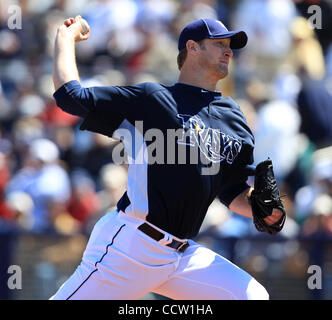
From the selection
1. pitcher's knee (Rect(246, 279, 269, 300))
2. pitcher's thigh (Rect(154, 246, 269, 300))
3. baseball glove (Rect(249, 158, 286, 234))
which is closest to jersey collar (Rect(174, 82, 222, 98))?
baseball glove (Rect(249, 158, 286, 234))

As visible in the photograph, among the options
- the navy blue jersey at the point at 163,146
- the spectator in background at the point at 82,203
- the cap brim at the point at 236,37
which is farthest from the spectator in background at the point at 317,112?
the navy blue jersey at the point at 163,146

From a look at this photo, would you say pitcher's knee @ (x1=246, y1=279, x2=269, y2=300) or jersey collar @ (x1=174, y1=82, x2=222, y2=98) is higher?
jersey collar @ (x1=174, y1=82, x2=222, y2=98)

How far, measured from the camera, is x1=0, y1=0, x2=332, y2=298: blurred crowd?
8.31 m

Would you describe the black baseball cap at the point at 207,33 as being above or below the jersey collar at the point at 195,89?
above

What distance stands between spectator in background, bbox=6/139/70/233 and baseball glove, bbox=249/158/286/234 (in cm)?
401

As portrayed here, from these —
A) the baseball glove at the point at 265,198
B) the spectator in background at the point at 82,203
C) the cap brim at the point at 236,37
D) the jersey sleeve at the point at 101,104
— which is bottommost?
the spectator in background at the point at 82,203

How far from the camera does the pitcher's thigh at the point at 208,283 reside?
441 centimetres

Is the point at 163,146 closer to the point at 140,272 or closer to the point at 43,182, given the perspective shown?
the point at 140,272

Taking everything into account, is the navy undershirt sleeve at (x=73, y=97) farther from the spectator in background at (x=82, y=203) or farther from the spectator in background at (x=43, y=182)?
the spectator in background at (x=82, y=203)

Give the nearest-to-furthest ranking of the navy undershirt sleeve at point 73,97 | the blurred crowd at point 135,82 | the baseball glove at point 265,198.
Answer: the navy undershirt sleeve at point 73,97
the baseball glove at point 265,198
the blurred crowd at point 135,82

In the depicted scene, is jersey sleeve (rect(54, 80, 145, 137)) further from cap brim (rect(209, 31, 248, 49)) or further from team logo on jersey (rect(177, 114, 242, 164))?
cap brim (rect(209, 31, 248, 49))

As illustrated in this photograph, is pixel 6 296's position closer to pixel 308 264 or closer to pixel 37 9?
pixel 308 264
